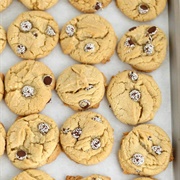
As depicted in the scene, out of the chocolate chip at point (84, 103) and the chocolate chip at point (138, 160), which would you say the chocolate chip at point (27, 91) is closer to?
the chocolate chip at point (84, 103)

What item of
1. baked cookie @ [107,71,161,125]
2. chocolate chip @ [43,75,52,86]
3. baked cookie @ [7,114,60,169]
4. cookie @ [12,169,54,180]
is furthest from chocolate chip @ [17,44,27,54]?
cookie @ [12,169,54,180]

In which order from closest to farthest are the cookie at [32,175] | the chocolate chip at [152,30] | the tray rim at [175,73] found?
the cookie at [32,175]
the tray rim at [175,73]
the chocolate chip at [152,30]

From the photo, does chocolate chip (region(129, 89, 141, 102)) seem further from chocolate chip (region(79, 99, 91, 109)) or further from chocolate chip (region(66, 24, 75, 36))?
chocolate chip (region(66, 24, 75, 36))

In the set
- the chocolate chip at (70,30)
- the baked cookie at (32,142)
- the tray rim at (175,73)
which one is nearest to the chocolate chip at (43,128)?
the baked cookie at (32,142)

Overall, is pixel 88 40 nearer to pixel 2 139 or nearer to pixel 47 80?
pixel 47 80

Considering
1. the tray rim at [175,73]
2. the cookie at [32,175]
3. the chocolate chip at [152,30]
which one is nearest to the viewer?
the cookie at [32,175]

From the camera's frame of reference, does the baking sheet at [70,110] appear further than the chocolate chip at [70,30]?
No

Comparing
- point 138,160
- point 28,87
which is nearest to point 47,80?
point 28,87
